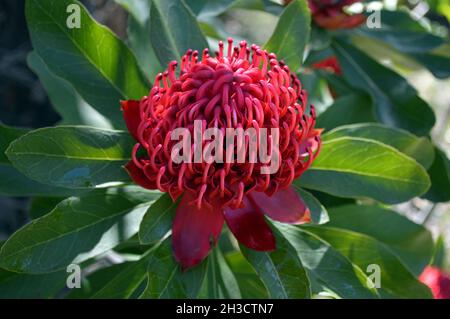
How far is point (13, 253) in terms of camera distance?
4.65 ft

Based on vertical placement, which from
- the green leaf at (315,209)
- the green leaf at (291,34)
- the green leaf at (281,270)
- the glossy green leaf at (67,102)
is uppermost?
the green leaf at (291,34)

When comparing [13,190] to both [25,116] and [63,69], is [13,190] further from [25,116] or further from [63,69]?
[25,116]

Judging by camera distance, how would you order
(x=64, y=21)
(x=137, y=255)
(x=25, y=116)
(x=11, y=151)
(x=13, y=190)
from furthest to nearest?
(x=25, y=116) → (x=137, y=255) → (x=13, y=190) → (x=64, y=21) → (x=11, y=151)

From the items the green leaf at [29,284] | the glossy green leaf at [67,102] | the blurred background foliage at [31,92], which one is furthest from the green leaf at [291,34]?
the blurred background foliage at [31,92]

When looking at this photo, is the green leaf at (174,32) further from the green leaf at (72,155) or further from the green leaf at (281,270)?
the green leaf at (281,270)

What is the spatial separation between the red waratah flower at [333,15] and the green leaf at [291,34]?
0.45m

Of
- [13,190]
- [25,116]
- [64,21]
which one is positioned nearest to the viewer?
[64,21]

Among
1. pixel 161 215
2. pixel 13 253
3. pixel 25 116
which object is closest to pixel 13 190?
pixel 13 253

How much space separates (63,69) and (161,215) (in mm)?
387

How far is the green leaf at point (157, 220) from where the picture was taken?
144 cm

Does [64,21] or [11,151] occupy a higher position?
[64,21]

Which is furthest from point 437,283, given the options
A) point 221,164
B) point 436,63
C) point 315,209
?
point 221,164
